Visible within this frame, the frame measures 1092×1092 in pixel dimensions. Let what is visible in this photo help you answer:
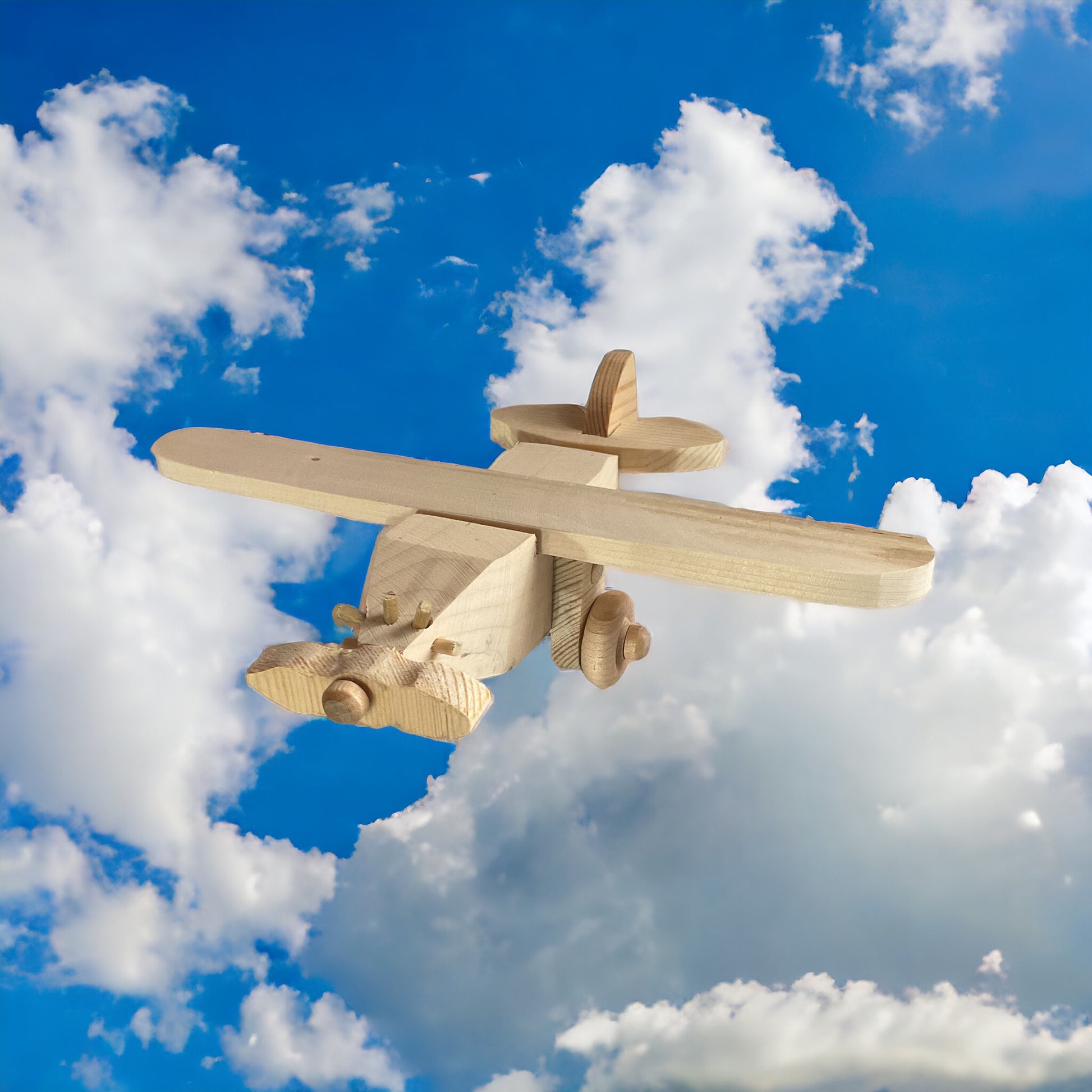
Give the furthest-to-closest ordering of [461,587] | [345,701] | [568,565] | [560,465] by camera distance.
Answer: [560,465] < [568,565] < [461,587] < [345,701]

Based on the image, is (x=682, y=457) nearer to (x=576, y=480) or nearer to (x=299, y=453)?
(x=576, y=480)

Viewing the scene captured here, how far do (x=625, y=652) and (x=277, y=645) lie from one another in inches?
38.5

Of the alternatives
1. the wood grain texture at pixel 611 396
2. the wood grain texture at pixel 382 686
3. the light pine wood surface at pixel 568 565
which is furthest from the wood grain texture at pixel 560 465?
the wood grain texture at pixel 382 686

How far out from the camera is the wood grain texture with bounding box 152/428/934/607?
2133 mm

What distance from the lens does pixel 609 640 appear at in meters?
2.54

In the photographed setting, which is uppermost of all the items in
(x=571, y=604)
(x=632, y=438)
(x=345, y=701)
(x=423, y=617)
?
(x=632, y=438)

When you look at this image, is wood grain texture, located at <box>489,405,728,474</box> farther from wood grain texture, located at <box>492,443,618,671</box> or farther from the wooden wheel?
the wooden wheel

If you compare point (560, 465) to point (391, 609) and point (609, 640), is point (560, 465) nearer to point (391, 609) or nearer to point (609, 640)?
point (609, 640)

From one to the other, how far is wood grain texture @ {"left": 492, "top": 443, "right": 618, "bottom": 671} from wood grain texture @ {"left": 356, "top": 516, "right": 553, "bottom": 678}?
4.8 inches

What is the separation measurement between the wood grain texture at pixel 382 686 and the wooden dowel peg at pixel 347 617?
0.44ft

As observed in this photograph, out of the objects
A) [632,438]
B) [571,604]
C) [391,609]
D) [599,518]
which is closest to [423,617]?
[391,609]

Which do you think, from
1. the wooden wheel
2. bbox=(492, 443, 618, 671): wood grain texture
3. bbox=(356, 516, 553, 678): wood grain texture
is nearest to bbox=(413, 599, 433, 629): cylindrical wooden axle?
bbox=(356, 516, 553, 678): wood grain texture

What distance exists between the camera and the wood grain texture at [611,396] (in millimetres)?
3143

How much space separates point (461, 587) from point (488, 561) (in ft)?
0.33
